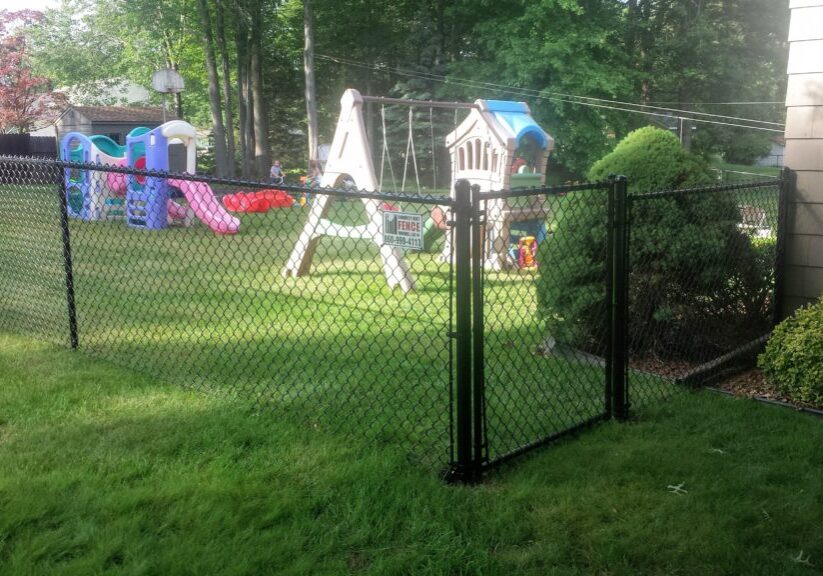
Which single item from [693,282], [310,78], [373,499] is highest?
[310,78]

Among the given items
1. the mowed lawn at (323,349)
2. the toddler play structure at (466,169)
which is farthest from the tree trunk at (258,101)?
the mowed lawn at (323,349)

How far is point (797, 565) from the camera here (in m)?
2.65

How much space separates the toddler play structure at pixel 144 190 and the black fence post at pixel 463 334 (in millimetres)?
9299

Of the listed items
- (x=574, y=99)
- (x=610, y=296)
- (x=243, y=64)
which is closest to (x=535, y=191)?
(x=610, y=296)

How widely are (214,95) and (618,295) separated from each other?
2225 cm

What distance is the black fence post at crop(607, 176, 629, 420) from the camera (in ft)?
12.5

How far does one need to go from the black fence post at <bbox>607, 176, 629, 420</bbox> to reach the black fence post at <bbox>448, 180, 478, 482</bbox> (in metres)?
0.97

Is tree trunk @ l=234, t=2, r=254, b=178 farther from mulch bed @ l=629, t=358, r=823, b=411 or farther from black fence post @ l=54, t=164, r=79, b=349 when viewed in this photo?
mulch bed @ l=629, t=358, r=823, b=411

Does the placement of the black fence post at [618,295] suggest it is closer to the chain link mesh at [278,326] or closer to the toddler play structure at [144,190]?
the chain link mesh at [278,326]

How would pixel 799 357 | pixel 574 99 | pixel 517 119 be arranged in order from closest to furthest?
1. pixel 799 357
2. pixel 517 119
3. pixel 574 99

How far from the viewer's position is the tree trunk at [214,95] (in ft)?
79.1

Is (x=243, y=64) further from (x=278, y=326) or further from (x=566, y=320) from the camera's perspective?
(x=566, y=320)

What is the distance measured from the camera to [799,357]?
433 cm

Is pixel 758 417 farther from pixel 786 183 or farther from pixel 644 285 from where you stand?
pixel 786 183
